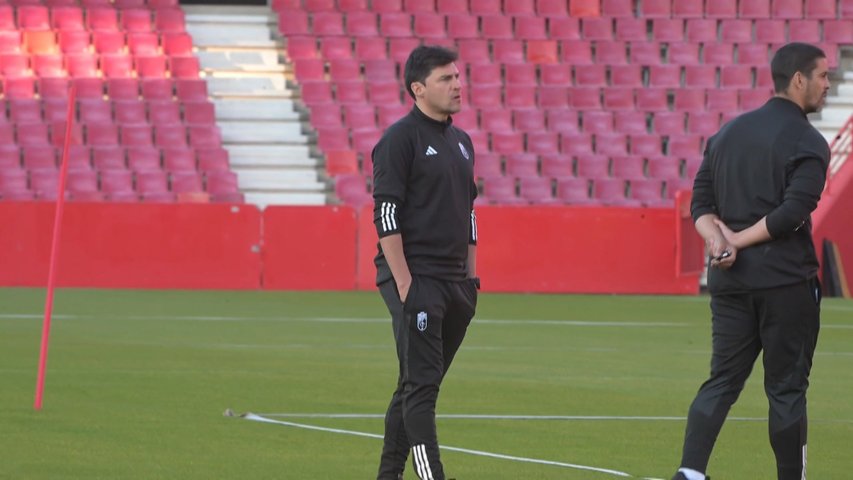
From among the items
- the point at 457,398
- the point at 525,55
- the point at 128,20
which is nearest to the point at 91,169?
the point at 128,20

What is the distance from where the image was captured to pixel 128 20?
29.7 m

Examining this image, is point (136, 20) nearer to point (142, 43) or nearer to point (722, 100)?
point (142, 43)

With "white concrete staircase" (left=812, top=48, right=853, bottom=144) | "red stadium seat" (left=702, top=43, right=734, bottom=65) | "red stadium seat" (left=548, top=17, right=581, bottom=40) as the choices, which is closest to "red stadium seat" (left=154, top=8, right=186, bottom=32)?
"red stadium seat" (left=548, top=17, right=581, bottom=40)

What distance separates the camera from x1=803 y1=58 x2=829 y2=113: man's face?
22.3 feet

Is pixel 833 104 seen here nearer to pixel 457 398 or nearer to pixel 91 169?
pixel 91 169

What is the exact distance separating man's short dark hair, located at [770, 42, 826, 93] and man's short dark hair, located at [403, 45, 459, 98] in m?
1.34

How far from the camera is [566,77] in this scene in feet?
97.4

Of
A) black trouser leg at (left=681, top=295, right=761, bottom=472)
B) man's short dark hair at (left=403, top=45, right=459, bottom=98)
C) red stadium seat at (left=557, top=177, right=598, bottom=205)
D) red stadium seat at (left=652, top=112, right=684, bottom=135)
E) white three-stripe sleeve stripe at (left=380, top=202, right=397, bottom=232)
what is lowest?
black trouser leg at (left=681, top=295, right=761, bottom=472)

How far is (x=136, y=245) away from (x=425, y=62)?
1651cm

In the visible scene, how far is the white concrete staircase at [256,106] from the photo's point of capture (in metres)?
27.6

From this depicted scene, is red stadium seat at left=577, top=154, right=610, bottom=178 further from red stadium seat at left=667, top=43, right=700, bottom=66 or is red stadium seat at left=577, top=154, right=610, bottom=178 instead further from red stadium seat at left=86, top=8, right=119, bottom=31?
red stadium seat at left=86, top=8, right=119, bottom=31

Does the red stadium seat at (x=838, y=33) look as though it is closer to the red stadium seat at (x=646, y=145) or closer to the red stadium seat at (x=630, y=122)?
the red stadium seat at (x=630, y=122)

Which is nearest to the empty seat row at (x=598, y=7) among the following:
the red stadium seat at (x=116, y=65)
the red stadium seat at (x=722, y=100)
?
the red stadium seat at (x=722, y=100)

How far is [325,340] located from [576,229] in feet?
26.1
